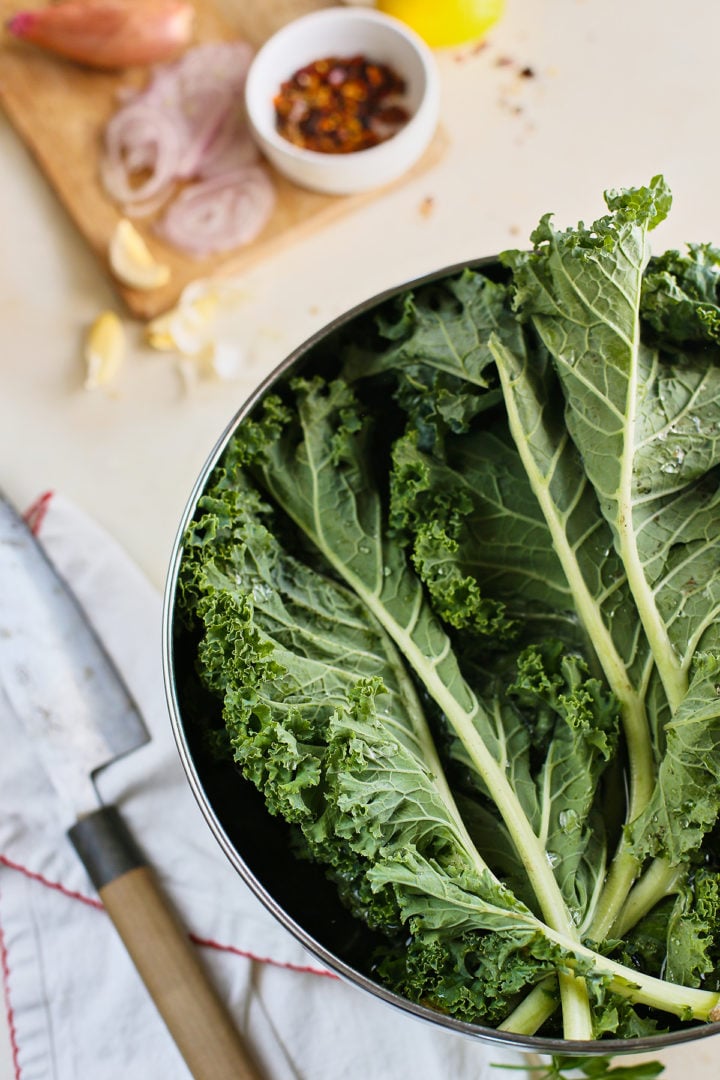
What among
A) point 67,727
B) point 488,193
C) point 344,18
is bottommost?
point 67,727

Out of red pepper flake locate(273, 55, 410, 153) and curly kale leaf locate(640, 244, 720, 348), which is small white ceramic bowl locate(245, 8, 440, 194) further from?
curly kale leaf locate(640, 244, 720, 348)

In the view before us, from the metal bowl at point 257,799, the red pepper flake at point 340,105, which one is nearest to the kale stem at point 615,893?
the metal bowl at point 257,799

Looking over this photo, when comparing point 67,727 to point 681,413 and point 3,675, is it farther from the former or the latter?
point 681,413

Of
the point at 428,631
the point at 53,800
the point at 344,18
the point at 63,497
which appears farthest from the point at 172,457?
the point at 344,18

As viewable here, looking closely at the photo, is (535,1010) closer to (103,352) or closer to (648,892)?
(648,892)

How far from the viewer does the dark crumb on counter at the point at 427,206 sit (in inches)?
75.5

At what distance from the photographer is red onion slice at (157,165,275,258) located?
191 centimetres

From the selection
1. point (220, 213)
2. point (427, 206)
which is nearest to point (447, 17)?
point (427, 206)

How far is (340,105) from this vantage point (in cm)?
197

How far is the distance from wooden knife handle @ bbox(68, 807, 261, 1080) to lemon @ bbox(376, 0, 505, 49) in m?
1.56

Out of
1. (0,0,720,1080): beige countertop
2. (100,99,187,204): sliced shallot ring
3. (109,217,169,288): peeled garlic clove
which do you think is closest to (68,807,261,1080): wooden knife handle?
(0,0,720,1080): beige countertop

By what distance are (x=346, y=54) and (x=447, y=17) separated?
0.70ft

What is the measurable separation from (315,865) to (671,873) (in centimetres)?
44

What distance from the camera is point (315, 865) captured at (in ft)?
4.26
